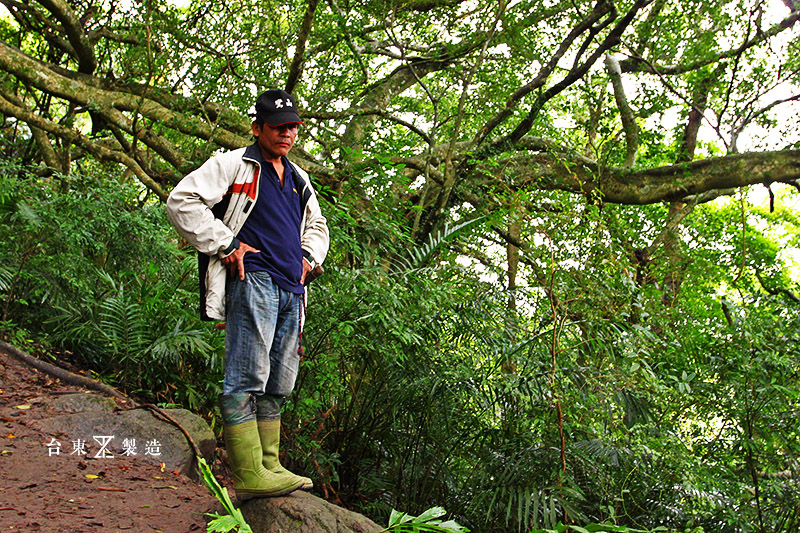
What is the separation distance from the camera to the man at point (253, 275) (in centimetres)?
300


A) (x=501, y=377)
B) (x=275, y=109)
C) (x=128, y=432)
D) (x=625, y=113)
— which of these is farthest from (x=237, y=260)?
(x=625, y=113)

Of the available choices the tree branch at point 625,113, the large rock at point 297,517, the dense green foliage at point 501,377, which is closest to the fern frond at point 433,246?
the dense green foliage at point 501,377

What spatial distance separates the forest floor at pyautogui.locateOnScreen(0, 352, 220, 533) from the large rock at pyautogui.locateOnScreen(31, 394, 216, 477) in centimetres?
6

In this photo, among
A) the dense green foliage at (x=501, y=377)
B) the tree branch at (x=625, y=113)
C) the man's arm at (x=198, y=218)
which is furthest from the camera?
the tree branch at (x=625, y=113)

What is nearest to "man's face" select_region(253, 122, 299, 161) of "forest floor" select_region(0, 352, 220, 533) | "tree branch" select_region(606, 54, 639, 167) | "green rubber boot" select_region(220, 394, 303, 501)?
"green rubber boot" select_region(220, 394, 303, 501)

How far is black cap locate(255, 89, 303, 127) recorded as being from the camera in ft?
10.4

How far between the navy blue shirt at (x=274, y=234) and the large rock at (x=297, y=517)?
101 cm

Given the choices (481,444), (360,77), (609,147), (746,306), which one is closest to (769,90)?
(609,147)

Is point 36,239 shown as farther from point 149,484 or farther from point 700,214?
point 700,214

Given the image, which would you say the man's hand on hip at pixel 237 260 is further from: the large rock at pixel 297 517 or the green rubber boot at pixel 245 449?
the large rock at pixel 297 517

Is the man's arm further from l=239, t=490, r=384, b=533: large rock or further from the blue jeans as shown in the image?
l=239, t=490, r=384, b=533: large rock

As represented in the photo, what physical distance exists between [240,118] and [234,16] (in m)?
1.67

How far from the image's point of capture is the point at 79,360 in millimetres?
6191

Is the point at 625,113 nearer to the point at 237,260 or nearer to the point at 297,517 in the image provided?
the point at 237,260
